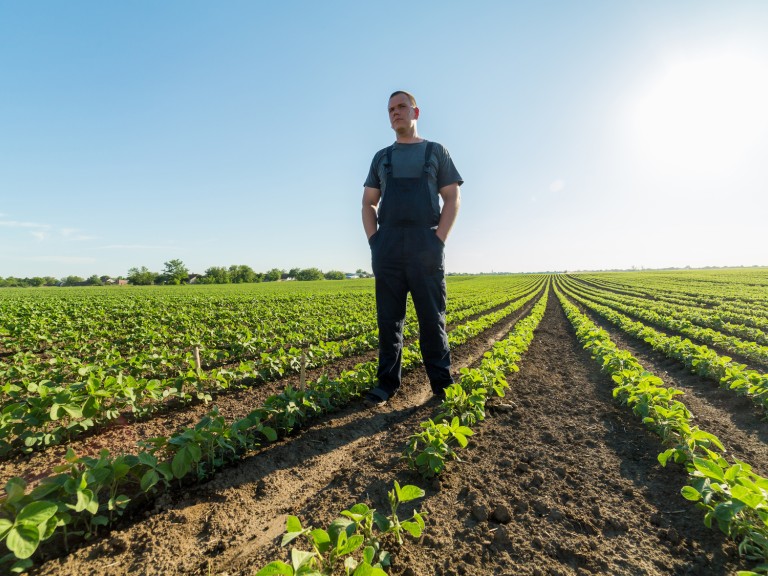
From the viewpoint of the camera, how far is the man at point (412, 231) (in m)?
3.53

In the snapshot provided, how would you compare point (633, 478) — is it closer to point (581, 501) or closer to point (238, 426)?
point (581, 501)

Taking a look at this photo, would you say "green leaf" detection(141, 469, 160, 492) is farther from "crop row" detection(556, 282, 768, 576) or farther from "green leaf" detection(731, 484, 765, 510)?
"green leaf" detection(731, 484, 765, 510)

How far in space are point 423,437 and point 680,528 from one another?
1.46 metres

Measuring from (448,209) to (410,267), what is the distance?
733 mm

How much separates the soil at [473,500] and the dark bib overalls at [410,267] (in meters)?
0.69

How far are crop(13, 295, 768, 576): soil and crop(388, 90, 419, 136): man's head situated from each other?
3.00 m

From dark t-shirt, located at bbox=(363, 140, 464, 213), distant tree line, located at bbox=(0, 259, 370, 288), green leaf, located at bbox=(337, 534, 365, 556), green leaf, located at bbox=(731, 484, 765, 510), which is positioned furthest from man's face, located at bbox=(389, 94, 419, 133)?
distant tree line, located at bbox=(0, 259, 370, 288)

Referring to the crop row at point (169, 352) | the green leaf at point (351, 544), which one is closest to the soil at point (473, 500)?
the green leaf at point (351, 544)

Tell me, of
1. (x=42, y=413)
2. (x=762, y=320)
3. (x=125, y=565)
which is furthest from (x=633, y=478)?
(x=762, y=320)

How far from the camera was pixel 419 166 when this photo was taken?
11.7ft

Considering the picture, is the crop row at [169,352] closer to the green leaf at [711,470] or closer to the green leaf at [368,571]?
the green leaf at [368,571]

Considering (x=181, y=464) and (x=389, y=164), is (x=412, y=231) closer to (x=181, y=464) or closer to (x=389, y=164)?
(x=389, y=164)

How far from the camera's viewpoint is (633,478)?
243cm

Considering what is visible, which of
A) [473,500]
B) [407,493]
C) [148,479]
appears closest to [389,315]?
[473,500]
